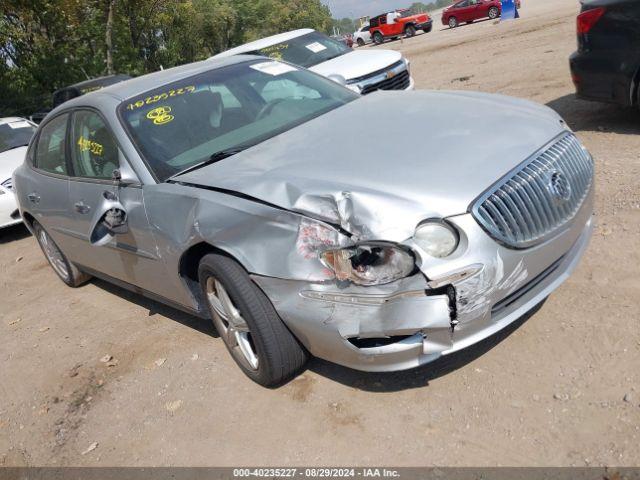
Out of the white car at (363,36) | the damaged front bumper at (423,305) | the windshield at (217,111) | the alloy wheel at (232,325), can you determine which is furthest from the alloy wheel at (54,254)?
the white car at (363,36)

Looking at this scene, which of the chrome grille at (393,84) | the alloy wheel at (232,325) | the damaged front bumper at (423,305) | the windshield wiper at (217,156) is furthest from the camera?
the chrome grille at (393,84)

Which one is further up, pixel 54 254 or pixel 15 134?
pixel 15 134

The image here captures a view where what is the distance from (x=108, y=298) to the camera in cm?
523

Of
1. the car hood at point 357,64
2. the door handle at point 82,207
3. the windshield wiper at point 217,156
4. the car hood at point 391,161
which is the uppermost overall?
the windshield wiper at point 217,156

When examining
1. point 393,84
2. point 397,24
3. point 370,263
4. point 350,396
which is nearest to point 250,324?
point 350,396

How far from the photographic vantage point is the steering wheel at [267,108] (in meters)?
3.99

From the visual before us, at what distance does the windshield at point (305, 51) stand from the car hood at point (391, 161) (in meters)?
6.14

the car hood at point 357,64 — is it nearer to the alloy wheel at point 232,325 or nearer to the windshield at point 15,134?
the windshield at point 15,134

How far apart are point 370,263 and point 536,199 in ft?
2.82

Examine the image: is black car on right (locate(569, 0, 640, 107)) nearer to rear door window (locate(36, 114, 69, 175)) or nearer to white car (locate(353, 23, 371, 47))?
rear door window (locate(36, 114, 69, 175))

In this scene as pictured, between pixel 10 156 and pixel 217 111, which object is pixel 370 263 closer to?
pixel 217 111

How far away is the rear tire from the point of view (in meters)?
5.39

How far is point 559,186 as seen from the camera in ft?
9.68

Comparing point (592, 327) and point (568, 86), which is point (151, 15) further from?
point (592, 327)
